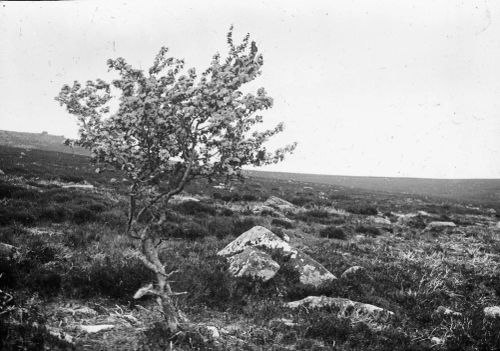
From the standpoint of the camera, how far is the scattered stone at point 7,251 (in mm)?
7369

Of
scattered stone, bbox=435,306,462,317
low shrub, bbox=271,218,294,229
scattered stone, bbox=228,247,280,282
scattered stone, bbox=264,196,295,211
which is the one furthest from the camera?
scattered stone, bbox=264,196,295,211

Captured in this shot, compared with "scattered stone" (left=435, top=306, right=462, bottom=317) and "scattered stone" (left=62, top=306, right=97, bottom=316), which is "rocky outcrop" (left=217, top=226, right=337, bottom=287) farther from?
"scattered stone" (left=62, top=306, right=97, bottom=316)

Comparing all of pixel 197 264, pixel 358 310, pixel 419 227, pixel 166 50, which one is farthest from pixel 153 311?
pixel 419 227


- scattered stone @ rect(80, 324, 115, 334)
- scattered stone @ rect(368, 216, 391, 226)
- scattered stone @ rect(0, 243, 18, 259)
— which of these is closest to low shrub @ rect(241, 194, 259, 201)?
scattered stone @ rect(368, 216, 391, 226)

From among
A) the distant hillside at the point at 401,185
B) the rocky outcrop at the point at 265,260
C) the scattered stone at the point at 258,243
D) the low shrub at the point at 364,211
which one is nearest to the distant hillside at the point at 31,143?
the distant hillside at the point at 401,185

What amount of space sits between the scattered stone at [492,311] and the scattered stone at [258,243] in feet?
13.6

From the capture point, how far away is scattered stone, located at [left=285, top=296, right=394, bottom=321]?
7035 millimetres

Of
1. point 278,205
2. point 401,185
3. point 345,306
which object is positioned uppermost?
point 401,185

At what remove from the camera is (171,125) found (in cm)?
525

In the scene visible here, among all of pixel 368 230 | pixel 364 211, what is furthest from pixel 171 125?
pixel 364 211

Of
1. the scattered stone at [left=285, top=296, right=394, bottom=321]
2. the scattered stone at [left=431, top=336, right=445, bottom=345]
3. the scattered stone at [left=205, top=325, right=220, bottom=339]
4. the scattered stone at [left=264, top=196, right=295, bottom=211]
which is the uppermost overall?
the scattered stone at [left=264, top=196, right=295, bottom=211]

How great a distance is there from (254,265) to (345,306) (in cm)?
217

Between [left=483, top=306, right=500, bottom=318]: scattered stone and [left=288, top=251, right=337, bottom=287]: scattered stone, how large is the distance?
302cm

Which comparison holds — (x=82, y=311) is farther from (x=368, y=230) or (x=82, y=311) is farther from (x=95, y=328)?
(x=368, y=230)
